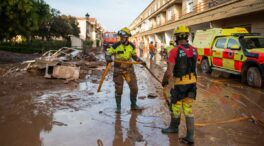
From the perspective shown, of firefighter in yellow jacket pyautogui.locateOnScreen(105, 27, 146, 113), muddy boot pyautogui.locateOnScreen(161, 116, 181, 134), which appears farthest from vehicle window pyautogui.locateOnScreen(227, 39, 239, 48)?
muddy boot pyautogui.locateOnScreen(161, 116, 181, 134)

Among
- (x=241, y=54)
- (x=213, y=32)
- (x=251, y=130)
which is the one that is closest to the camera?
(x=251, y=130)

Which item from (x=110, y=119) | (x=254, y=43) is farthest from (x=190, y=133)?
(x=254, y=43)

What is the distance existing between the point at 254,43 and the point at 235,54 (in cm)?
82

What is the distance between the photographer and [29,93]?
8609 millimetres

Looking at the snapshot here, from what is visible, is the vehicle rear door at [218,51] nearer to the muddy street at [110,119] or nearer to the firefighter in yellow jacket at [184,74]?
the muddy street at [110,119]

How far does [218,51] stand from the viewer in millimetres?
13125

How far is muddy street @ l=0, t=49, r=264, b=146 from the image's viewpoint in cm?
483

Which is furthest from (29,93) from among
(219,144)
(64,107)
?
(219,144)

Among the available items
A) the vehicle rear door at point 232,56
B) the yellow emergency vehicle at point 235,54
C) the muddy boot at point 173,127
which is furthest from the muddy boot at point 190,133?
the vehicle rear door at point 232,56

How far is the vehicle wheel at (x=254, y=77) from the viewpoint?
402 inches

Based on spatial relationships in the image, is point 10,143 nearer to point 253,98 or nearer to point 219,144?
point 219,144

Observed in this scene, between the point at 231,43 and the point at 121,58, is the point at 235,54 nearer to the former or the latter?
the point at 231,43

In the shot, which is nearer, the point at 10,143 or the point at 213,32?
the point at 10,143

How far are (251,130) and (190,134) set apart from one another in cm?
150
